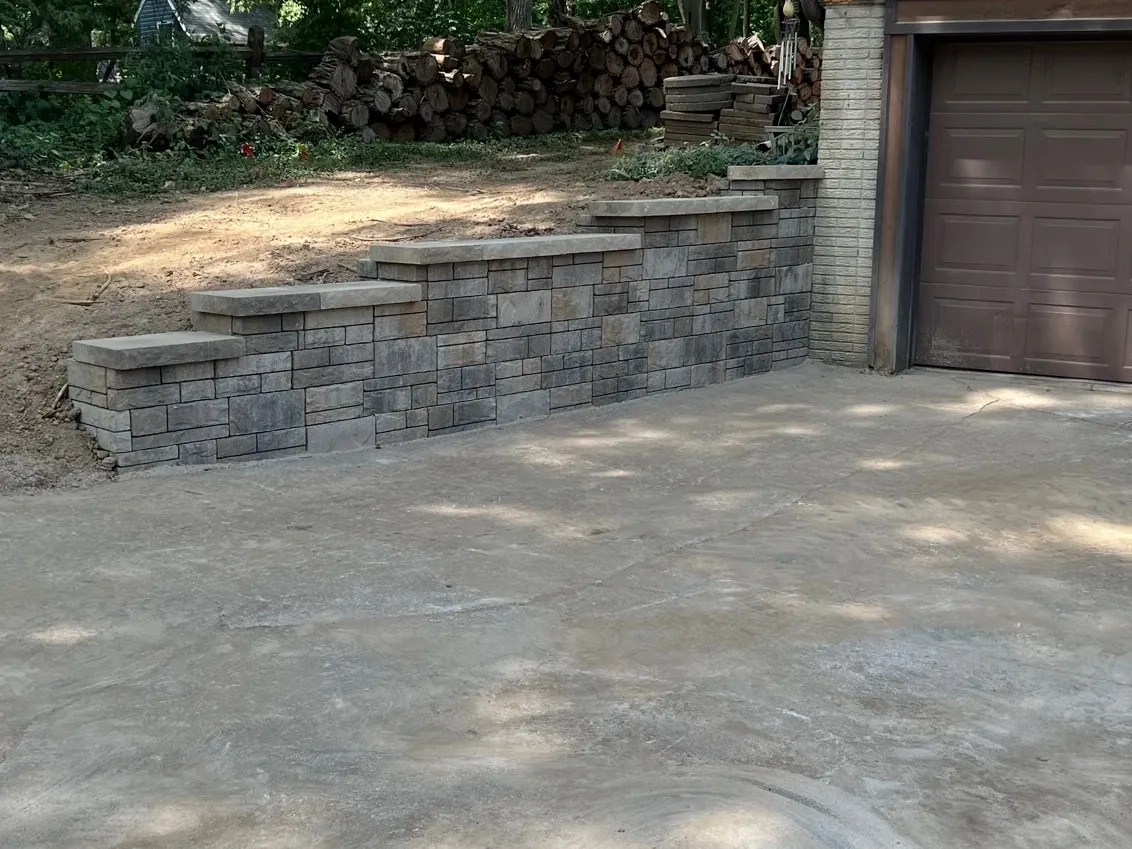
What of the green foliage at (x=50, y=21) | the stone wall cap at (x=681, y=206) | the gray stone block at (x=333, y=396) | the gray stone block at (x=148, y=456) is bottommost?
the gray stone block at (x=148, y=456)

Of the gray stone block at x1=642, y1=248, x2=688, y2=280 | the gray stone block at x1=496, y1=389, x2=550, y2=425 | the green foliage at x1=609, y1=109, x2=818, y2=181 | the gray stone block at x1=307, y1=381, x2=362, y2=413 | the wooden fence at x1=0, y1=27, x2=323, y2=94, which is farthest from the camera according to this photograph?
the wooden fence at x1=0, y1=27, x2=323, y2=94

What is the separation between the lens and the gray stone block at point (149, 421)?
6.41 m

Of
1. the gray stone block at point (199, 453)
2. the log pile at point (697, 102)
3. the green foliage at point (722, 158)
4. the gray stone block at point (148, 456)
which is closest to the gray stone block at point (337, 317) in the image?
the gray stone block at point (199, 453)

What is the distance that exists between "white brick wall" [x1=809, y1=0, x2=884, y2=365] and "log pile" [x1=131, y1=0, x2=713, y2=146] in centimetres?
550

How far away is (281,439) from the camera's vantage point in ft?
22.9

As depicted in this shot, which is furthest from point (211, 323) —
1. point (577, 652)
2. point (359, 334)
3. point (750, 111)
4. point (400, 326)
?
point (750, 111)

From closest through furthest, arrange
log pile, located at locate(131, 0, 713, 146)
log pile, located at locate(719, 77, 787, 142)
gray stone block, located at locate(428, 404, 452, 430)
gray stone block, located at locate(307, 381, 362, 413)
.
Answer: gray stone block, located at locate(307, 381, 362, 413) → gray stone block, located at locate(428, 404, 452, 430) → log pile, located at locate(719, 77, 787, 142) → log pile, located at locate(131, 0, 713, 146)

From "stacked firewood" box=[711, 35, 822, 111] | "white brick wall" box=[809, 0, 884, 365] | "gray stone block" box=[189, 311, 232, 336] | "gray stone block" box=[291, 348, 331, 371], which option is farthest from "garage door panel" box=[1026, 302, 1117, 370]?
"gray stone block" box=[189, 311, 232, 336]

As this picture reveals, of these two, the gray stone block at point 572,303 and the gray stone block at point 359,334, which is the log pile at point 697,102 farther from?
the gray stone block at point 359,334

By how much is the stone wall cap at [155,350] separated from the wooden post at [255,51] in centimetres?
872

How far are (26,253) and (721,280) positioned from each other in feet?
15.4

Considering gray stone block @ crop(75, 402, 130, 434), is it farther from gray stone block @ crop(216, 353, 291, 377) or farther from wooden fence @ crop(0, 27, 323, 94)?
wooden fence @ crop(0, 27, 323, 94)

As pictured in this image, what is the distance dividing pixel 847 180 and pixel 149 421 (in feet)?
18.5

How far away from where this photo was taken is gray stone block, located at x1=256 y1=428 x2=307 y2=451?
22.7 feet
